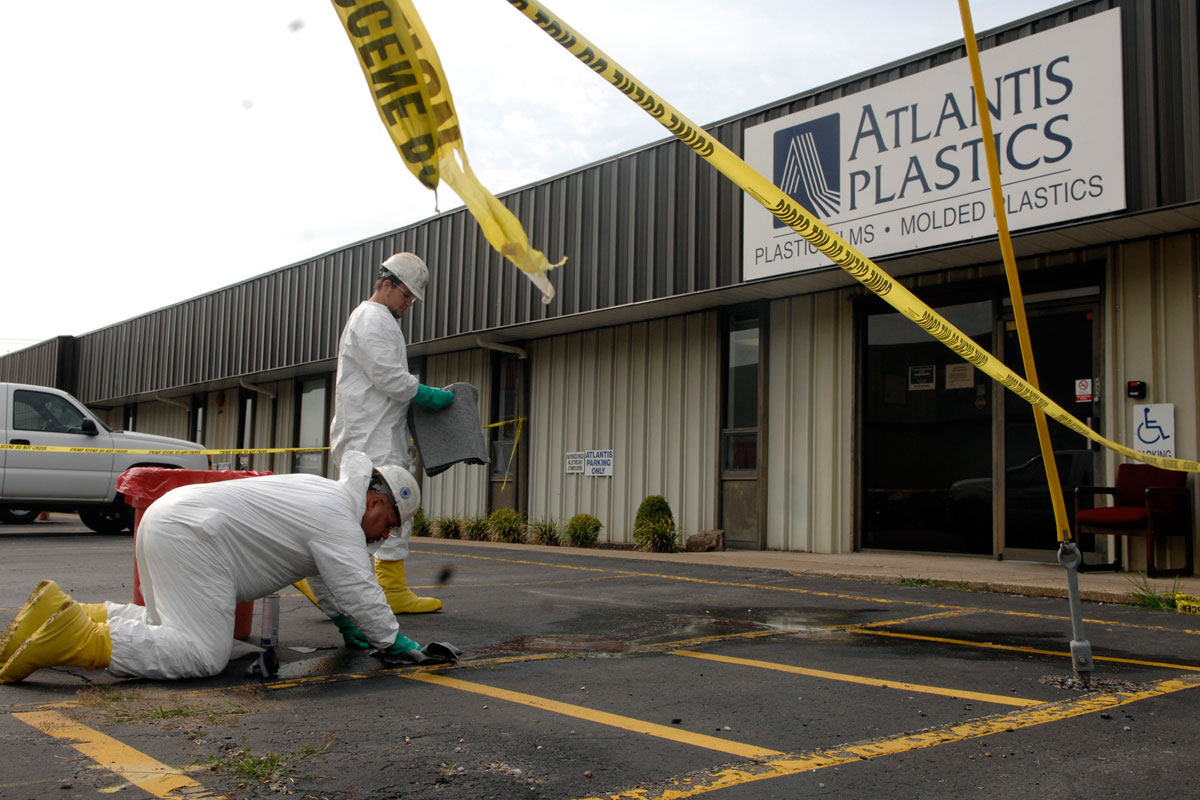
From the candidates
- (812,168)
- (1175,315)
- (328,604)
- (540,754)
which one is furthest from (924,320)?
(812,168)

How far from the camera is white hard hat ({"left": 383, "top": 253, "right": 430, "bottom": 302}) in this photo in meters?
6.18

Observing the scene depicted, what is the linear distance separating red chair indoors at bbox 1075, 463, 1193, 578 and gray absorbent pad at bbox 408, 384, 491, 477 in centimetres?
571

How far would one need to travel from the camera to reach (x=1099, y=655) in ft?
16.6

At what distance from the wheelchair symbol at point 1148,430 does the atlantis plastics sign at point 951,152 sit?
6.66 ft

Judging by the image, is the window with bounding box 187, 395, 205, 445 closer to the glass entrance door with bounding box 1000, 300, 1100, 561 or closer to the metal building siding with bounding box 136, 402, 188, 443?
the metal building siding with bounding box 136, 402, 188, 443

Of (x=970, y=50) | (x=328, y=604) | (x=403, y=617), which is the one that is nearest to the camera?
(x=970, y=50)

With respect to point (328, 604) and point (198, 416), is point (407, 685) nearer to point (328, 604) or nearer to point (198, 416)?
point (328, 604)


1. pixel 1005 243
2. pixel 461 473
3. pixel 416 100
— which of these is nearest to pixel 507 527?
pixel 461 473

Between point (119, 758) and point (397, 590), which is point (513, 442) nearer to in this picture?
point (397, 590)

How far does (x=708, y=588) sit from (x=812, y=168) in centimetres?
517

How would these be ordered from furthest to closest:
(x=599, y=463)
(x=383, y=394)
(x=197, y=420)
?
(x=197, y=420) → (x=599, y=463) → (x=383, y=394)

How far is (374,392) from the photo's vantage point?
6.06 metres

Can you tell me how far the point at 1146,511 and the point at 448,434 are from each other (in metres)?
6.01

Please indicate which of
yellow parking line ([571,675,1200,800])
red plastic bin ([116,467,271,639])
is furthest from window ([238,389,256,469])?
yellow parking line ([571,675,1200,800])
